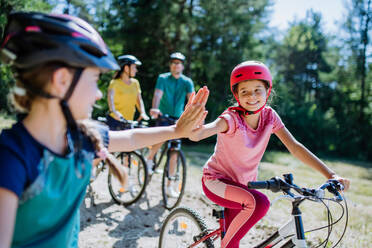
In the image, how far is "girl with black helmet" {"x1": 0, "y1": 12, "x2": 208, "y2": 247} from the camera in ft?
3.94

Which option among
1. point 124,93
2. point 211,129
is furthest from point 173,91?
point 211,129

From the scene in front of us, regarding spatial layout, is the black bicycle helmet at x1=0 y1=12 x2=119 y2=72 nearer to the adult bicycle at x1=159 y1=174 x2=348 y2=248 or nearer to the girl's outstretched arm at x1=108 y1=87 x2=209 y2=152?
the girl's outstretched arm at x1=108 y1=87 x2=209 y2=152

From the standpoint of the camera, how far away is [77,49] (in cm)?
136

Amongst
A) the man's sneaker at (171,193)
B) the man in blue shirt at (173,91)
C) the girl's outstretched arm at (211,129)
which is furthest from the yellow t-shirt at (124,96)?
the girl's outstretched arm at (211,129)

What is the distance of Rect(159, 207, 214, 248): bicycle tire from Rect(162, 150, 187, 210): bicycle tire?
2.12 meters

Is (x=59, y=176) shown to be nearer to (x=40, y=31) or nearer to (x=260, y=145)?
(x=40, y=31)

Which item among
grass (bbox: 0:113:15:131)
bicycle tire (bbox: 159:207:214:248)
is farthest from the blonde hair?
grass (bbox: 0:113:15:131)

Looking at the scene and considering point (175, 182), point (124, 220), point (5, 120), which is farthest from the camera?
point (5, 120)

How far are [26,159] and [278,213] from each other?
4.58 meters

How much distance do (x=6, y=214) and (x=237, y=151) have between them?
6.02 ft

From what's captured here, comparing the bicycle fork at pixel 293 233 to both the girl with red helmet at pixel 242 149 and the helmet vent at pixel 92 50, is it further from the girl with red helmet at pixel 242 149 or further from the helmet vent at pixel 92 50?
the helmet vent at pixel 92 50

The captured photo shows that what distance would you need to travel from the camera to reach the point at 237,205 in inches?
97.6

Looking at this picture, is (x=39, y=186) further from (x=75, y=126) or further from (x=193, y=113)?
(x=193, y=113)

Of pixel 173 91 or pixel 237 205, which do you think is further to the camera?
pixel 173 91
